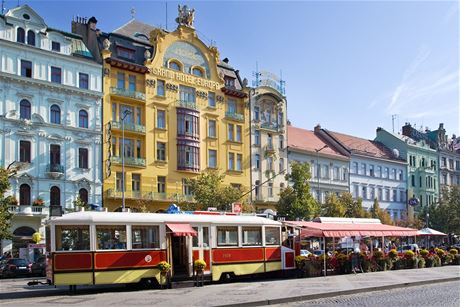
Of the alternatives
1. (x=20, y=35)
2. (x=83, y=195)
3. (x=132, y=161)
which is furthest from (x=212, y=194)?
(x=20, y=35)

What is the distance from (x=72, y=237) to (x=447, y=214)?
188ft

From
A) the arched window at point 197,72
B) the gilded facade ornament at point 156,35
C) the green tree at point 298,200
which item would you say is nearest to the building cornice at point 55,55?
the gilded facade ornament at point 156,35

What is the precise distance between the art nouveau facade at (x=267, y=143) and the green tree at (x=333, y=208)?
4.87 meters

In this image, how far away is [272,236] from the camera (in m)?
28.1

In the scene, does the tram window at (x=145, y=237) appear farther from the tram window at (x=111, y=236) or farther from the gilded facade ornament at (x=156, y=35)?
the gilded facade ornament at (x=156, y=35)

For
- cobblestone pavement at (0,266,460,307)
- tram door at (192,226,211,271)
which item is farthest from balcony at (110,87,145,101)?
tram door at (192,226,211,271)

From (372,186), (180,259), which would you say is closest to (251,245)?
(180,259)

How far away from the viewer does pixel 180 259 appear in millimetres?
24531

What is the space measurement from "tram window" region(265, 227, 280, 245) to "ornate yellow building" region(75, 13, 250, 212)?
70.0 feet

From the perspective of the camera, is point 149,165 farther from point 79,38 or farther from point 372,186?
point 372,186

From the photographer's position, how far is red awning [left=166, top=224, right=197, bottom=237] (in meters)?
23.8

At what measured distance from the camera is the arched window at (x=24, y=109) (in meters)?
44.5

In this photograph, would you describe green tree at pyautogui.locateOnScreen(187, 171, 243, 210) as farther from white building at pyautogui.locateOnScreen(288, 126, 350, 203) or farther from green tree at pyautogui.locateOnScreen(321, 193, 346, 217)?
white building at pyautogui.locateOnScreen(288, 126, 350, 203)

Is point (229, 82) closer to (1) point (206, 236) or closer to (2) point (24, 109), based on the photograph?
(2) point (24, 109)
